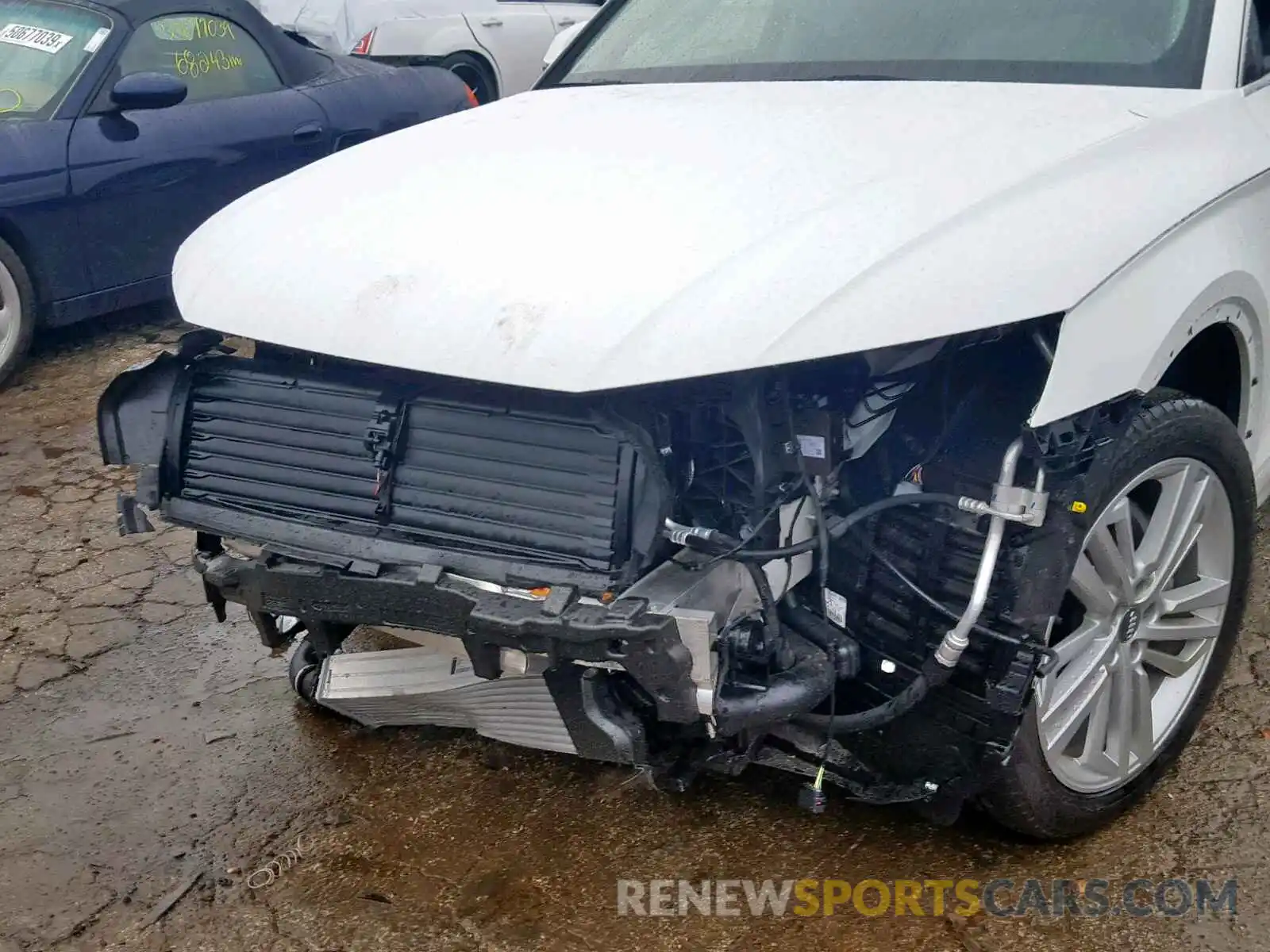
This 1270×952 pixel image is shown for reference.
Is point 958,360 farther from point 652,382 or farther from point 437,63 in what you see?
point 437,63

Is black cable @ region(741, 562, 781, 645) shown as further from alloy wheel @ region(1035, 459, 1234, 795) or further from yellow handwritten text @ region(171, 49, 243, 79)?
yellow handwritten text @ region(171, 49, 243, 79)

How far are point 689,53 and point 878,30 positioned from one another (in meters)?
0.50

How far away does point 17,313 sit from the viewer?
495cm

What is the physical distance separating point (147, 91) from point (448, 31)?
10.8 ft

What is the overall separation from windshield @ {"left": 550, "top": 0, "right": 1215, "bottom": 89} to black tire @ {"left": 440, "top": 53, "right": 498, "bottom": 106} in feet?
17.2

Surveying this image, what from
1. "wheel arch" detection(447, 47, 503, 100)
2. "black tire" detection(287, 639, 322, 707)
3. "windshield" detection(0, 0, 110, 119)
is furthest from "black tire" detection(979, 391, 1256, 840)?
"wheel arch" detection(447, 47, 503, 100)

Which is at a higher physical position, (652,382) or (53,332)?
(652,382)

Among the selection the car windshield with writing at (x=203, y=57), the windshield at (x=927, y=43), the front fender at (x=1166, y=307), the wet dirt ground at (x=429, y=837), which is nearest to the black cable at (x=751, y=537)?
the front fender at (x=1166, y=307)

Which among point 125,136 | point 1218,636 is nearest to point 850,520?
point 1218,636

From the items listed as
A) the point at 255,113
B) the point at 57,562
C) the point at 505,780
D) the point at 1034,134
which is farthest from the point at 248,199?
the point at 255,113

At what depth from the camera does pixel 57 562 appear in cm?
373

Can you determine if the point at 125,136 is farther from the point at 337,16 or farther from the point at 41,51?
the point at 337,16

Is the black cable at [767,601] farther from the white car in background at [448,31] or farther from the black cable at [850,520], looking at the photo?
the white car in background at [448,31]

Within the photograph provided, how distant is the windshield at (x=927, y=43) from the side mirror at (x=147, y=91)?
2613 mm
